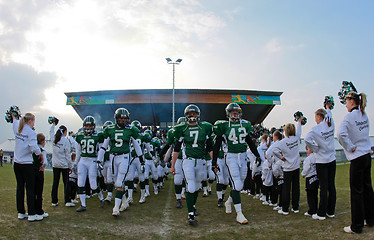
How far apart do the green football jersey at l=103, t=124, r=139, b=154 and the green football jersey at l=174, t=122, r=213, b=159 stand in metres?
1.41

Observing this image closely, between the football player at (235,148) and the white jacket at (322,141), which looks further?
the football player at (235,148)

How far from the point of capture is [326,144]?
5527mm

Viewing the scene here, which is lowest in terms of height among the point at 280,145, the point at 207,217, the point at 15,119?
the point at 207,217

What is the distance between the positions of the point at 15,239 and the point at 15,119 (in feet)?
8.52

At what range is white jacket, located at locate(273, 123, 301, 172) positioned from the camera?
632 centimetres

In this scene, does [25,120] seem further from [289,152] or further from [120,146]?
[289,152]

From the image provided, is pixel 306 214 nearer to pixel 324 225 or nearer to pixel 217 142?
pixel 324 225

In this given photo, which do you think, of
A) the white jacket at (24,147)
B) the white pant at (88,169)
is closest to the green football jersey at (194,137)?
the white pant at (88,169)

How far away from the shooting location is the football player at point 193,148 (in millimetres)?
5793

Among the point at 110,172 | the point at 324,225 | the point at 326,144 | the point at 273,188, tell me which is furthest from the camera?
the point at 273,188

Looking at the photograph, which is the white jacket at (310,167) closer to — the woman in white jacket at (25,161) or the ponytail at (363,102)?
the ponytail at (363,102)

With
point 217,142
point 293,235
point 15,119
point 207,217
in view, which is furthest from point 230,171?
point 15,119

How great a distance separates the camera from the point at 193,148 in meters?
5.91

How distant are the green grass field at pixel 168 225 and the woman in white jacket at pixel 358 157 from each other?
0.28 meters
